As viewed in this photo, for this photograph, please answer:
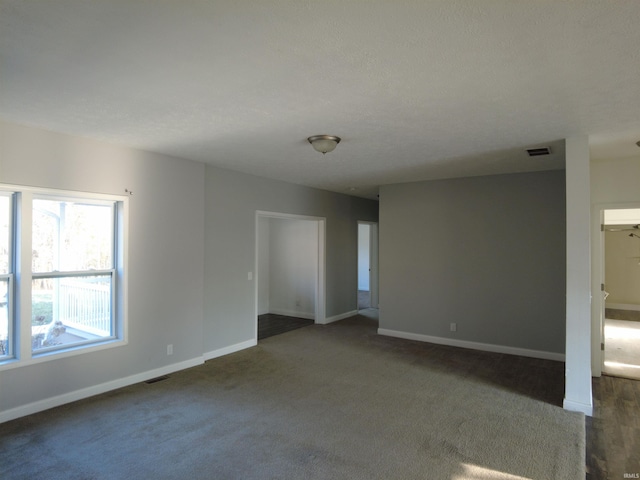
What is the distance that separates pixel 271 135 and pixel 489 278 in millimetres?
3724

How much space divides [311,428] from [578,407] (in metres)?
2.40

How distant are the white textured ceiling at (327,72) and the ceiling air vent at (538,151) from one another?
3.4 inches

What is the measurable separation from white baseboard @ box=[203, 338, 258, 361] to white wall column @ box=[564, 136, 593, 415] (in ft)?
12.5

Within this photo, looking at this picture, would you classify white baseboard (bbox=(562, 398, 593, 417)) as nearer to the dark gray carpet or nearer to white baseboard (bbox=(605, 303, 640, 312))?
the dark gray carpet

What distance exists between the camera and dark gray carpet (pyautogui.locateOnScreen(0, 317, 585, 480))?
2596 mm

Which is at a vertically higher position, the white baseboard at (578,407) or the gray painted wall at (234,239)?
the gray painted wall at (234,239)

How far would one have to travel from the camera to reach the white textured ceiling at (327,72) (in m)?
1.68

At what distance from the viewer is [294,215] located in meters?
6.42

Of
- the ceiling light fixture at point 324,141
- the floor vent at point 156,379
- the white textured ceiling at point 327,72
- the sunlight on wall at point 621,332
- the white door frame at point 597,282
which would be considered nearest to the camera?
the white textured ceiling at point 327,72

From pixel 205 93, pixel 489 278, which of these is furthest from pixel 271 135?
pixel 489 278

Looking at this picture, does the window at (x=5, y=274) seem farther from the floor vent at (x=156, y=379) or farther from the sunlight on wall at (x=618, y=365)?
the sunlight on wall at (x=618, y=365)

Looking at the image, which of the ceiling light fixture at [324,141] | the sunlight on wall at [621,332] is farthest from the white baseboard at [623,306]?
the ceiling light fixture at [324,141]

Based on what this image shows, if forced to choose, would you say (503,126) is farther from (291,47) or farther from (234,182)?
(234,182)

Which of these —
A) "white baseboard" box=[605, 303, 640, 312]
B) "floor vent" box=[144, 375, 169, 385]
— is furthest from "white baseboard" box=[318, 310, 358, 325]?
"white baseboard" box=[605, 303, 640, 312]
